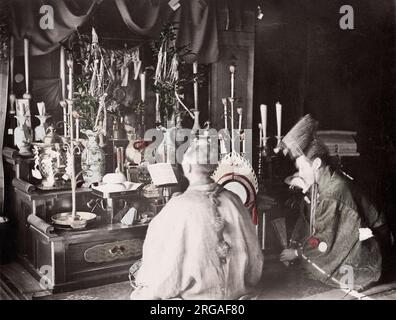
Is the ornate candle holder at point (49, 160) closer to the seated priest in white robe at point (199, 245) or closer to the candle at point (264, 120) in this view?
the seated priest in white robe at point (199, 245)

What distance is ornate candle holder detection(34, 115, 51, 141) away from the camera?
4.05m

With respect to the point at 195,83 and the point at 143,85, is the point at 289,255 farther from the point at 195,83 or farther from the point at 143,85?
the point at 143,85

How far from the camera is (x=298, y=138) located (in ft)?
14.4

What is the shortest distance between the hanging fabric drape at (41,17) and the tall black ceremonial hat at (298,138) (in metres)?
1.81

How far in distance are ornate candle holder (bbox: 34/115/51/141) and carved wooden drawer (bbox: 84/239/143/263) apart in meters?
0.92

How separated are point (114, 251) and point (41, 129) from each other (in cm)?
105

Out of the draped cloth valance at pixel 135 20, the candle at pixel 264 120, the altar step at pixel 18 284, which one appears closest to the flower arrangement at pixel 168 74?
the draped cloth valance at pixel 135 20

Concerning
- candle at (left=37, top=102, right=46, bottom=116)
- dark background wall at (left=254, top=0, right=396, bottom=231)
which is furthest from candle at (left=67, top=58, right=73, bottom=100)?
dark background wall at (left=254, top=0, right=396, bottom=231)

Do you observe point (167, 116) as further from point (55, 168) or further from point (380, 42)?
point (380, 42)

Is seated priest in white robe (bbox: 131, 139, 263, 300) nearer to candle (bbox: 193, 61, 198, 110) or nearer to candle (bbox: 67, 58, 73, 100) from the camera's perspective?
candle (bbox: 193, 61, 198, 110)

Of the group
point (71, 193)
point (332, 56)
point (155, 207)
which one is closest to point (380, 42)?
point (332, 56)

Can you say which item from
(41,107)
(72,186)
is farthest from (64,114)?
(72,186)

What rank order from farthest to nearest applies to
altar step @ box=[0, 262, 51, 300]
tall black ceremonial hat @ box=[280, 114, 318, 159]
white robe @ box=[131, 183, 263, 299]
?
tall black ceremonial hat @ box=[280, 114, 318, 159] → altar step @ box=[0, 262, 51, 300] → white robe @ box=[131, 183, 263, 299]

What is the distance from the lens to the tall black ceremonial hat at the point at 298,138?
438 cm
